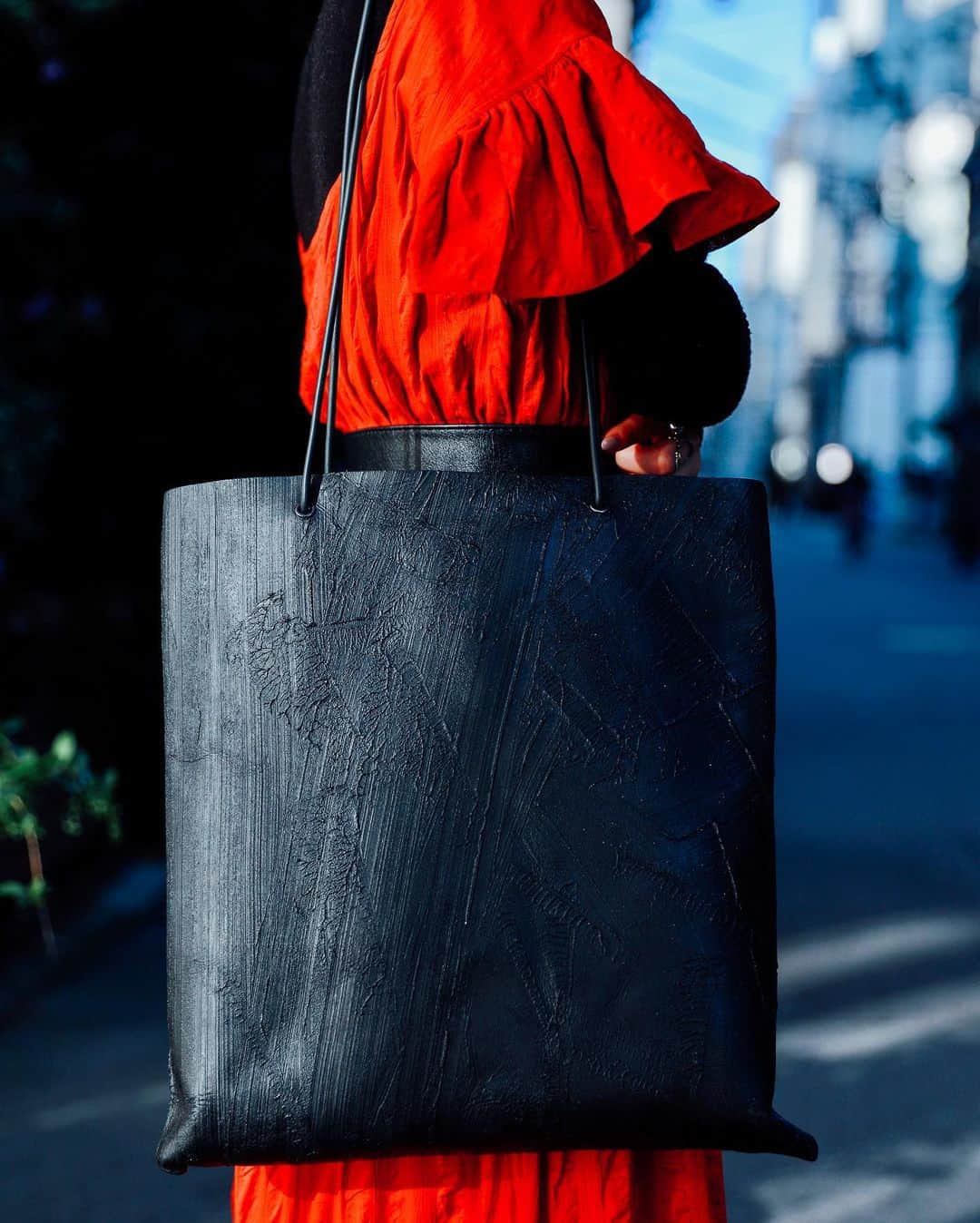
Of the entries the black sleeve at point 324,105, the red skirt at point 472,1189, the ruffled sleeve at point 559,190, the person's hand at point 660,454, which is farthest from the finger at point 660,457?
the red skirt at point 472,1189

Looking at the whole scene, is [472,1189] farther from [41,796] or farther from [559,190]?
[41,796]

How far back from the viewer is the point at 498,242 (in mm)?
1434

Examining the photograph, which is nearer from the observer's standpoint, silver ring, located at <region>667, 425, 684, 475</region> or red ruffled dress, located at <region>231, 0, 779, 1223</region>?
red ruffled dress, located at <region>231, 0, 779, 1223</region>

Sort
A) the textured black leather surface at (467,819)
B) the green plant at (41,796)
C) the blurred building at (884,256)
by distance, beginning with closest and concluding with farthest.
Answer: the textured black leather surface at (467,819) < the green plant at (41,796) < the blurred building at (884,256)

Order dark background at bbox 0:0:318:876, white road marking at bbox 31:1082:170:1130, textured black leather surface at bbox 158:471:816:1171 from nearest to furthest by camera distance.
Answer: textured black leather surface at bbox 158:471:816:1171
white road marking at bbox 31:1082:170:1130
dark background at bbox 0:0:318:876

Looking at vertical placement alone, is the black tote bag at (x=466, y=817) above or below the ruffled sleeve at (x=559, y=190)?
below

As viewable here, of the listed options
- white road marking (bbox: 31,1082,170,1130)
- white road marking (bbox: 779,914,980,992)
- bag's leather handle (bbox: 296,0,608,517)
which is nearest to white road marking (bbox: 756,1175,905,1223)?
white road marking (bbox: 779,914,980,992)

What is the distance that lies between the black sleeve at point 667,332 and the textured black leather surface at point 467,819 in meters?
0.17

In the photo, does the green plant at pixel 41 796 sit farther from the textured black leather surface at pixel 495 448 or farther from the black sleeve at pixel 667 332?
the black sleeve at pixel 667 332

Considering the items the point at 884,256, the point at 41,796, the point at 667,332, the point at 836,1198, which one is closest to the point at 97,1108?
the point at 41,796

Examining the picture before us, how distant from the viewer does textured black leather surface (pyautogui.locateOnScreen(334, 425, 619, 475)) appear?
150 cm

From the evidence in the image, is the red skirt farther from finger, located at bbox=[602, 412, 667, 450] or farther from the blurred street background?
the blurred street background

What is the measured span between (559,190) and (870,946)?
4.17 m

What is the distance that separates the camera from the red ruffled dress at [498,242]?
1.44m
